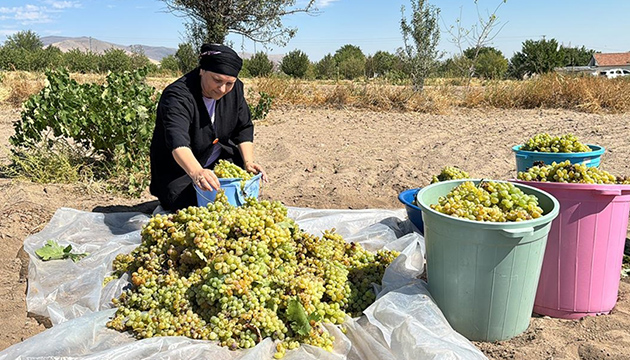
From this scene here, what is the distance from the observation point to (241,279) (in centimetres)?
231

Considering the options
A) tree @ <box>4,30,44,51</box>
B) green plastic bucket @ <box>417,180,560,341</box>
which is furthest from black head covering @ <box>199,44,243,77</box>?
tree @ <box>4,30,44,51</box>

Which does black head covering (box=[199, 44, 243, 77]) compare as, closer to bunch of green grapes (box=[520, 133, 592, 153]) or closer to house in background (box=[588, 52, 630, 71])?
bunch of green grapes (box=[520, 133, 592, 153])

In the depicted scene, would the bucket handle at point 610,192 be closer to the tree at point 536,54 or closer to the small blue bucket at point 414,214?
the small blue bucket at point 414,214

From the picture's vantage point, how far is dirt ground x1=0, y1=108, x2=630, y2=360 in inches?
95.2

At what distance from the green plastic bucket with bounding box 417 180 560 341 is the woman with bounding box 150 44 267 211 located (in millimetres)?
1415

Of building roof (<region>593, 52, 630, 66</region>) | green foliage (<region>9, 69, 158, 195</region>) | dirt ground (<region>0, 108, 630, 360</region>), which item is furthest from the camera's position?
building roof (<region>593, 52, 630, 66</region>)

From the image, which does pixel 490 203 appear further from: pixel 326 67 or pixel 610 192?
pixel 326 67

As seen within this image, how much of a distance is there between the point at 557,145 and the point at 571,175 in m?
0.83

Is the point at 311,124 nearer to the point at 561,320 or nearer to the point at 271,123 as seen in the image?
the point at 271,123

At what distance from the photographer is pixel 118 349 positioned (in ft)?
6.67

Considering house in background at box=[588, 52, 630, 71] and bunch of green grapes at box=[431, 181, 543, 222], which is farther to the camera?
house in background at box=[588, 52, 630, 71]

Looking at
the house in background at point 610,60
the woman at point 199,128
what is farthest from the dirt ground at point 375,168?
the house in background at point 610,60

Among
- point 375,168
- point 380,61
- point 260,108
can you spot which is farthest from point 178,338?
point 380,61

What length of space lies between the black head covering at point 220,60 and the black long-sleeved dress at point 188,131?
32 cm
